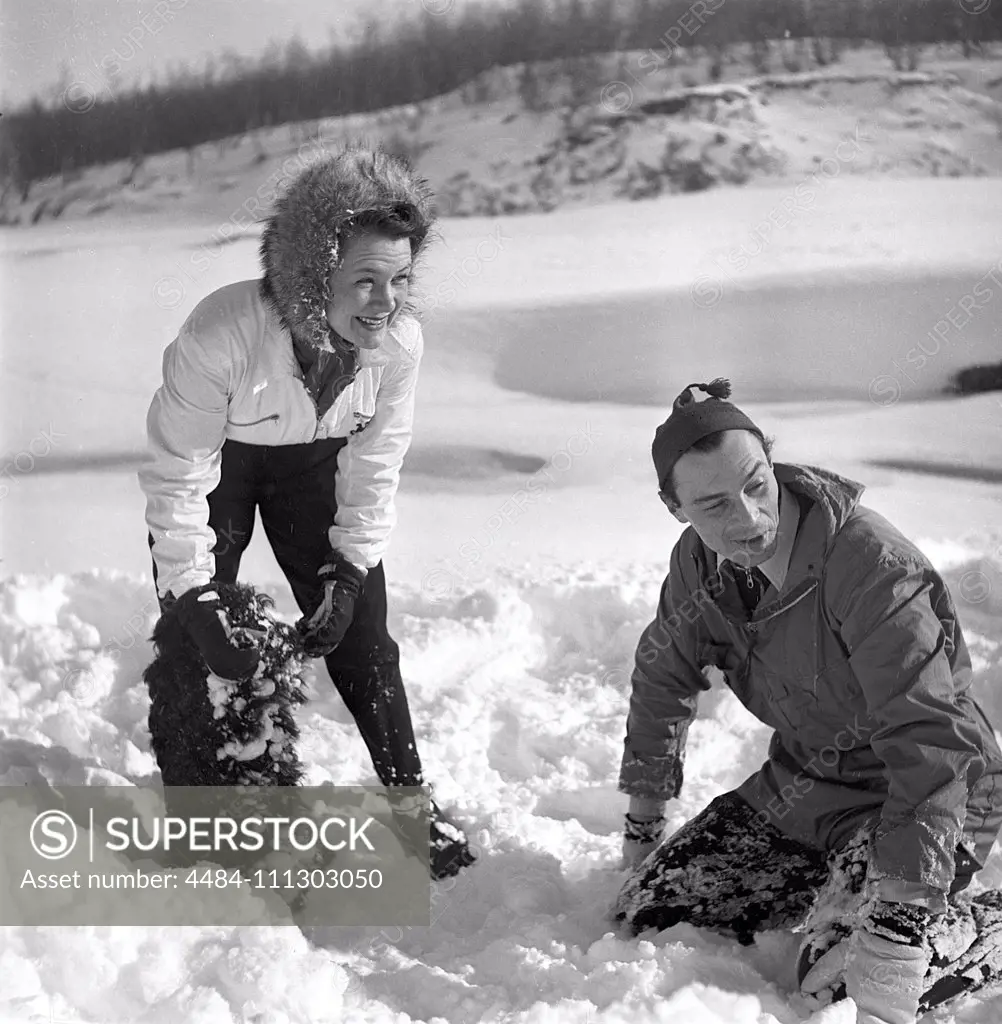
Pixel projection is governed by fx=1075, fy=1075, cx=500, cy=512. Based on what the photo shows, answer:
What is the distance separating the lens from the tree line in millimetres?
2488

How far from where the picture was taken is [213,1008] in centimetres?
132

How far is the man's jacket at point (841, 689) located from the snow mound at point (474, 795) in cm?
23

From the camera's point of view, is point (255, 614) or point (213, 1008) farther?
point (255, 614)

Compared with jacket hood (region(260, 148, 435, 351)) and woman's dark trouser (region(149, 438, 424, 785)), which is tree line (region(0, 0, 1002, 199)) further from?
woman's dark trouser (region(149, 438, 424, 785))

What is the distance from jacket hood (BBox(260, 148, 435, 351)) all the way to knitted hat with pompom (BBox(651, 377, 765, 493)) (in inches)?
20.1

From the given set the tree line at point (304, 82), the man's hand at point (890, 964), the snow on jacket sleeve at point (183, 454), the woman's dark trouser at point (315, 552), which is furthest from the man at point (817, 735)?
the tree line at point (304, 82)

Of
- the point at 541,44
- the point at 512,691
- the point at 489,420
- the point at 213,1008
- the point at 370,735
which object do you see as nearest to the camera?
the point at 213,1008

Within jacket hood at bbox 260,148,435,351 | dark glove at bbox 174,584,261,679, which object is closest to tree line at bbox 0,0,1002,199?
jacket hood at bbox 260,148,435,351

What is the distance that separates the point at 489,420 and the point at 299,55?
44.5 inches

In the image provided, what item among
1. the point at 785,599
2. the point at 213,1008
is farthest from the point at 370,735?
the point at 785,599

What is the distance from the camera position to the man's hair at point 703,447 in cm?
139

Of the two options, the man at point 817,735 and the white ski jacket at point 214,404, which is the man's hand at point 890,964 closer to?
the man at point 817,735

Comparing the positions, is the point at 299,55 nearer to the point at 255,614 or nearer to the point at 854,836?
the point at 255,614

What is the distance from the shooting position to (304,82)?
2.53 m
